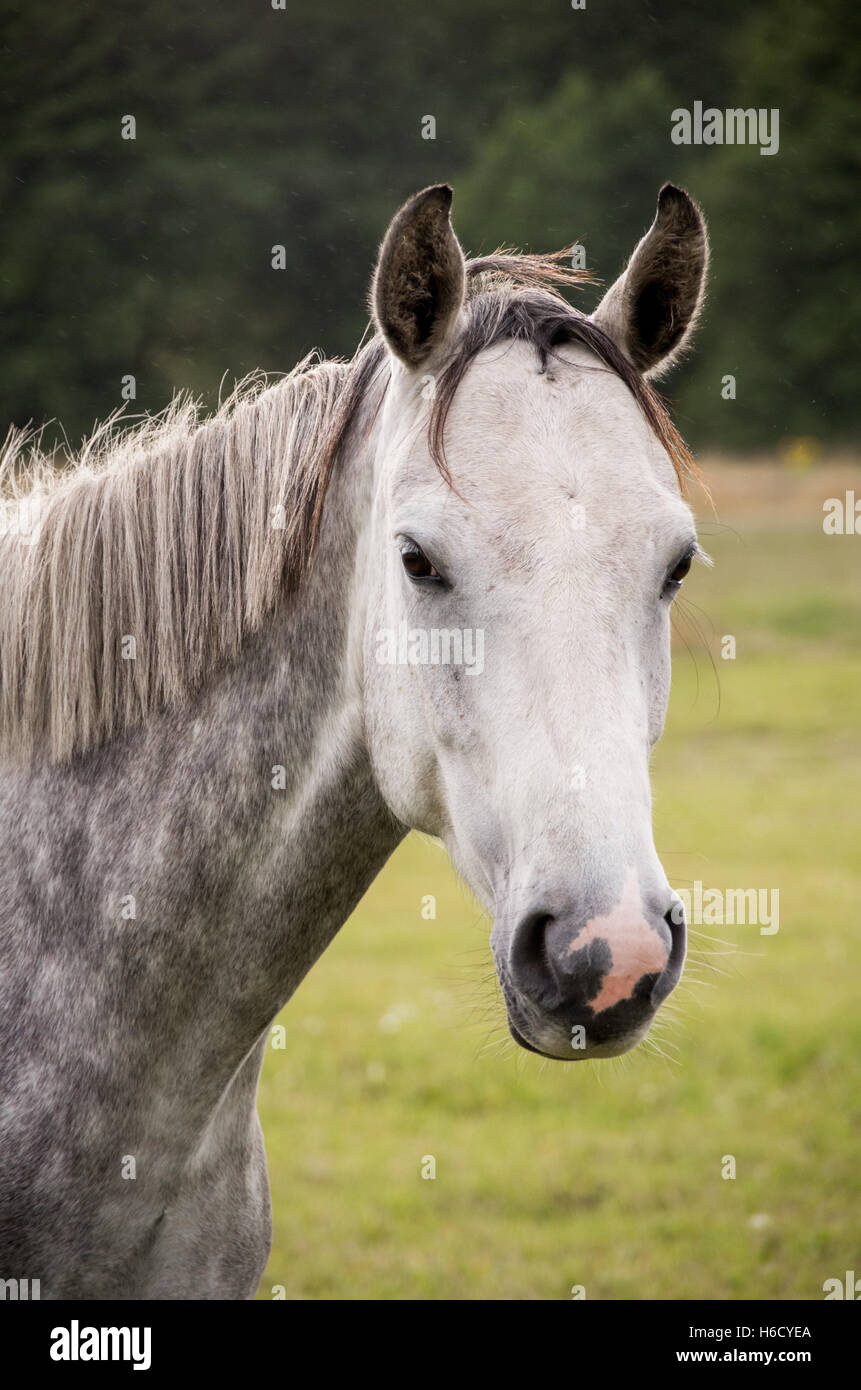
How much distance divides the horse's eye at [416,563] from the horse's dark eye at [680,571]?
0.48m

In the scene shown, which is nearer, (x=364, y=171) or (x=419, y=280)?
(x=419, y=280)

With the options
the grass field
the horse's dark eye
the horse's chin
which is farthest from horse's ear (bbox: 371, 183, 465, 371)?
the horse's chin

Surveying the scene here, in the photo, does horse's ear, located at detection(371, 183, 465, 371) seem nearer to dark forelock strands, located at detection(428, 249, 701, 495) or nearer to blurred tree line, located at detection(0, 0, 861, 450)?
dark forelock strands, located at detection(428, 249, 701, 495)

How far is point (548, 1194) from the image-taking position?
217 inches

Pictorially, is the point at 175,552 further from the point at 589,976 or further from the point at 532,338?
the point at 589,976

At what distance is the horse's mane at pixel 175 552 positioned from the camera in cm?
267

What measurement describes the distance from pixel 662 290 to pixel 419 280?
559mm

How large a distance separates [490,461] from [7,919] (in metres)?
1.49

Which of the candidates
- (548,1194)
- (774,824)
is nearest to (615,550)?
(548,1194)

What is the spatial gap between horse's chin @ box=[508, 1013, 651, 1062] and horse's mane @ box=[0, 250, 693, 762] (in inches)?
43.3

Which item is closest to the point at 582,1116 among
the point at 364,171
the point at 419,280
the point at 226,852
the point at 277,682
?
the point at 226,852

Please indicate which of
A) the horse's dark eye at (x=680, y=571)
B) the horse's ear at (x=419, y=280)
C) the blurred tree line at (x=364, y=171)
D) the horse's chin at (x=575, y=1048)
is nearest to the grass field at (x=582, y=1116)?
the horse's chin at (x=575, y=1048)

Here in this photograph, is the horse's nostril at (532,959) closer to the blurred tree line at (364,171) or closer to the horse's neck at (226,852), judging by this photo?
the horse's neck at (226,852)

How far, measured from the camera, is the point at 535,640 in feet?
7.00
